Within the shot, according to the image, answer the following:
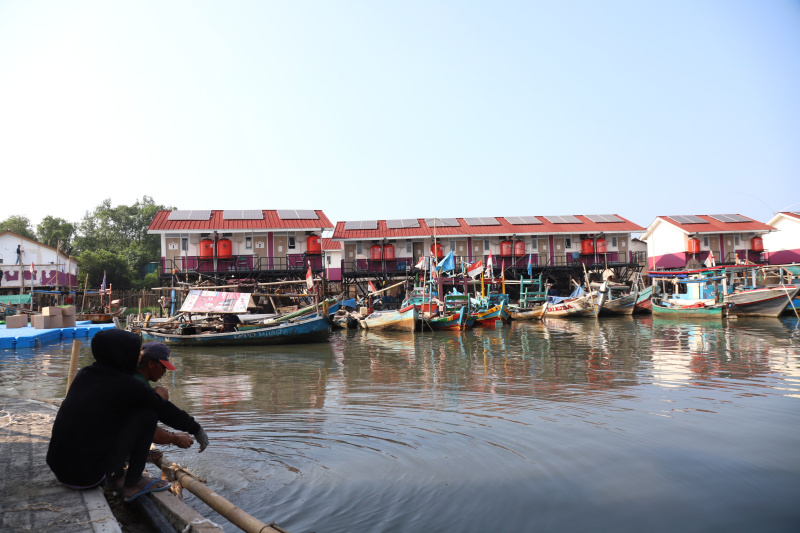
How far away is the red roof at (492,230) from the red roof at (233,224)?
2.26 metres

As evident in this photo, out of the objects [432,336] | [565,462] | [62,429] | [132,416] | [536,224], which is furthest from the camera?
[536,224]

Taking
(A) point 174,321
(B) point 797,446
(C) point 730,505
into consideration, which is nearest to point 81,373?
(C) point 730,505

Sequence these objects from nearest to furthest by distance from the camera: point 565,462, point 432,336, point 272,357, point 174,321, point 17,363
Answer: point 565,462
point 17,363
point 272,357
point 174,321
point 432,336

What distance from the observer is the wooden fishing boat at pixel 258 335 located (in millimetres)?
19422

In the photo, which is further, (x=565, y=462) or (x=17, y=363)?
(x=17, y=363)

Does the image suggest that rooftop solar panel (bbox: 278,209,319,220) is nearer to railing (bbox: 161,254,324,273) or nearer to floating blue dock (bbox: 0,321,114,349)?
railing (bbox: 161,254,324,273)

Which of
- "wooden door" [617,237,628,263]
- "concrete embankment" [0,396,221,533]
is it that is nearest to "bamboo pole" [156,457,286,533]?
"concrete embankment" [0,396,221,533]

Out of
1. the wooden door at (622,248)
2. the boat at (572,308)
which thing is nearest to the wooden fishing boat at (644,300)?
the boat at (572,308)

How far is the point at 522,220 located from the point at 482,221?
3024mm

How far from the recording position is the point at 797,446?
6.14 metres

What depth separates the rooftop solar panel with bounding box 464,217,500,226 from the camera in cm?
4162

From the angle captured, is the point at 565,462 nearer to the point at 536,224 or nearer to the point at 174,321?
the point at 174,321

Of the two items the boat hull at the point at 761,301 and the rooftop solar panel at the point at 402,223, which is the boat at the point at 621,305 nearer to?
the boat hull at the point at 761,301

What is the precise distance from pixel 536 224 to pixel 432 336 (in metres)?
21.5
